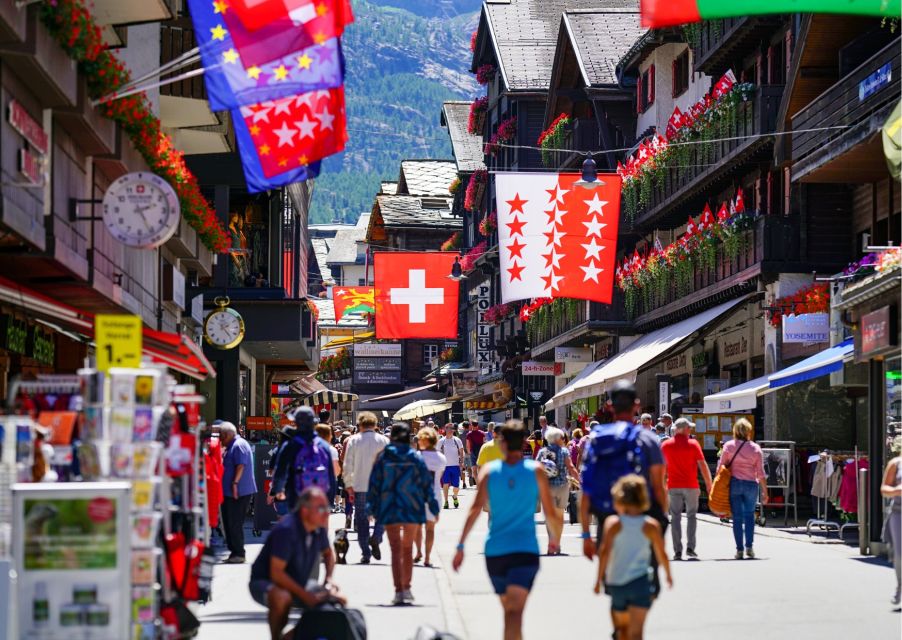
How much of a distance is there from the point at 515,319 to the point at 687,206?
25.9 m

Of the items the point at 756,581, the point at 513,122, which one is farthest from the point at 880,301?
the point at 513,122

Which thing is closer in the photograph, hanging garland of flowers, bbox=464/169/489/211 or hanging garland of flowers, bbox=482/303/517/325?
hanging garland of flowers, bbox=482/303/517/325

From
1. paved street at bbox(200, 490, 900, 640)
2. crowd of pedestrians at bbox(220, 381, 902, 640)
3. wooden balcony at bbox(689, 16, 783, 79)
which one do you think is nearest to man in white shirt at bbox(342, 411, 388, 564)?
paved street at bbox(200, 490, 900, 640)

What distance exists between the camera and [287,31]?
50.8 feet

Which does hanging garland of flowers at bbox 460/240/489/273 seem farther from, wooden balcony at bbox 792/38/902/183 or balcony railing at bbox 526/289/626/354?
wooden balcony at bbox 792/38/902/183

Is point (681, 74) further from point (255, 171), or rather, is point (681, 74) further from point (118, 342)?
point (118, 342)

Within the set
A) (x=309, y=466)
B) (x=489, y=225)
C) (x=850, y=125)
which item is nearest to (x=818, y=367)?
(x=850, y=125)

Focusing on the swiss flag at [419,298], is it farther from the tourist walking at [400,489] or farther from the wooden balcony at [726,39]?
the tourist walking at [400,489]

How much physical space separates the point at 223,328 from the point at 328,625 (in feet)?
71.6

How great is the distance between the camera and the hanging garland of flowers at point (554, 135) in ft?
163

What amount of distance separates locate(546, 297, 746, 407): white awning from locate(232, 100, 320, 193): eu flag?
16616mm

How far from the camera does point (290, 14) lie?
50.8 feet

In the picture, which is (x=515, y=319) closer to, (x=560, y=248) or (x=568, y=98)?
(x=568, y=98)

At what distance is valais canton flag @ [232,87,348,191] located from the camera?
56.0 feet
